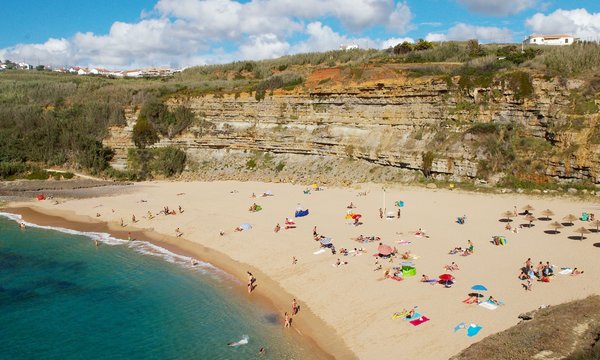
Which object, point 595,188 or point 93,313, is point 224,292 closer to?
point 93,313

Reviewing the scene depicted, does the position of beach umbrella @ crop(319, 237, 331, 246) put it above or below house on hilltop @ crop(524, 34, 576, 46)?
below

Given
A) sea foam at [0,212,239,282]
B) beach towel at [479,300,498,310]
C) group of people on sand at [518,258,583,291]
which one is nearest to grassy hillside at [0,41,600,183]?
sea foam at [0,212,239,282]

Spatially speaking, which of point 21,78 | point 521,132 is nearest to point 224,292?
point 521,132

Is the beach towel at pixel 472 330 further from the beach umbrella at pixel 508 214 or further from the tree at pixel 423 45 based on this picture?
the tree at pixel 423 45

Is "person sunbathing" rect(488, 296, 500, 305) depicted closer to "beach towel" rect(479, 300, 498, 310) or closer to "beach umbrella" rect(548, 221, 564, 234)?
"beach towel" rect(479, 300, 498, 310)

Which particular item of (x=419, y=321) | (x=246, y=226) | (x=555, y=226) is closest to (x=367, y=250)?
(x=419, y=321)

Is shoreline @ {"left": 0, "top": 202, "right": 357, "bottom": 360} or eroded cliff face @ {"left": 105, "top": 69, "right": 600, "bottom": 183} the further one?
eroded cliff face @ {"left": 105, "top": 69, "right": 600, "bottom": 183}

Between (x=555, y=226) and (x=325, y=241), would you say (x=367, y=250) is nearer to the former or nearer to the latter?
(x=325, y=241)
